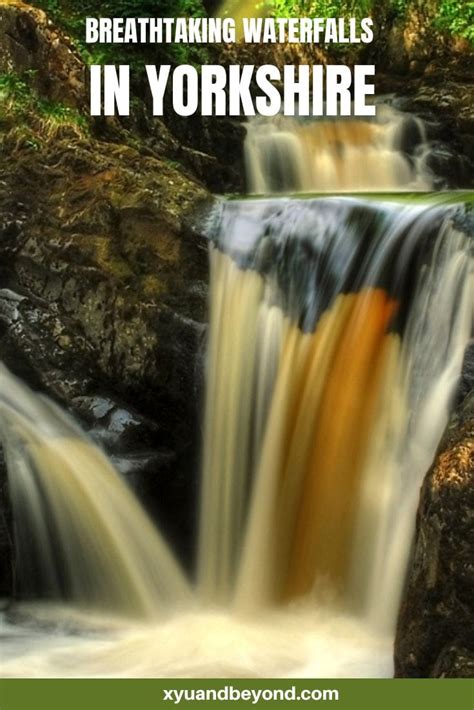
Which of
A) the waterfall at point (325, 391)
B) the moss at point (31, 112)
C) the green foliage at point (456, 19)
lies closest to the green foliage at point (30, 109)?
Answer: the moss at point (31, 112)

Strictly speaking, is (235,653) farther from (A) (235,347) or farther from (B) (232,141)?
(B) (232,141)

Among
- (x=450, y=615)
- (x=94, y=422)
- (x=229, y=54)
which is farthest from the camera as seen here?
(x=229, y=54)

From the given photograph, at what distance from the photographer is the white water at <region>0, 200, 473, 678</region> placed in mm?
4609

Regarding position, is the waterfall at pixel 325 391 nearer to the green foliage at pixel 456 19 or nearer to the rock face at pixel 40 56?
the rock face at pixel 40 56

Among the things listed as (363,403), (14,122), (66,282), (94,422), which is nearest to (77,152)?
(14,122)

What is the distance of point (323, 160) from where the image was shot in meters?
7.25

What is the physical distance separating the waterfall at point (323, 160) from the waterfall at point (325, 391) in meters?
1.40

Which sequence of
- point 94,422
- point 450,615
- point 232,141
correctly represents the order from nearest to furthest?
1. point 450,615
2. point 94,422
3. point 232,141

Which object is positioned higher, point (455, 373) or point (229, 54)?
point (229, 54)

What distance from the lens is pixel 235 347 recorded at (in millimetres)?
5480

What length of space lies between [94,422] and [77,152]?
169 cm

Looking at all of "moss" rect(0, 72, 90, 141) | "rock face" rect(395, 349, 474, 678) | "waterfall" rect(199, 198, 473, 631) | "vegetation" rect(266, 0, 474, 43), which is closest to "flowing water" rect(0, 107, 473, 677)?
"waterfall" rect(199, 198, 473, 631)

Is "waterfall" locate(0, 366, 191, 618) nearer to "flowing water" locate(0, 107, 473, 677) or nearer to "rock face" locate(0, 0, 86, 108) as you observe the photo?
"flowing water" locate(0, 107, 473, 677)
